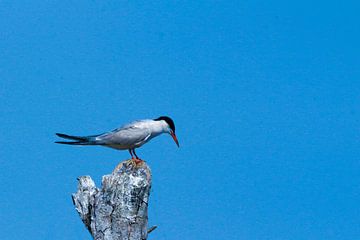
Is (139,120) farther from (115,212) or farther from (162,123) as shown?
(115,212)

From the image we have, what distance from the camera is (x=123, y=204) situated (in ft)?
40.5

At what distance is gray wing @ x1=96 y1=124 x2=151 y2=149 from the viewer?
1352cm

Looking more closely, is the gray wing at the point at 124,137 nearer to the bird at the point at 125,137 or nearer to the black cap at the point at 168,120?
the bird at the point at 125,137

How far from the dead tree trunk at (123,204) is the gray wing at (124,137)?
2.97ft

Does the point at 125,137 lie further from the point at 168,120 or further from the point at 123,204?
the point at 123,204

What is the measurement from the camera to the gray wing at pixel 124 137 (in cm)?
1352

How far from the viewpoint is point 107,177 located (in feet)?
41.3

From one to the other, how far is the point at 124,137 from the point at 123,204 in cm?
168

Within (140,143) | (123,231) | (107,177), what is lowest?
(123,231)

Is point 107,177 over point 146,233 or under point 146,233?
over

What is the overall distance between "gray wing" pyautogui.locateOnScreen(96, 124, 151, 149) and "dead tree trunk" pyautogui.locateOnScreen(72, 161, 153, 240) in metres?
0.91

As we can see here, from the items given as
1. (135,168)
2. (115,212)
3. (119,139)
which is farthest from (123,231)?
(119,139)

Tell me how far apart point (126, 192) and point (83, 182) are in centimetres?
105

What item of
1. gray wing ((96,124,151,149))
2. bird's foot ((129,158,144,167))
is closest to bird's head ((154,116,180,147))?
gray wing ((96,124,151,149))
